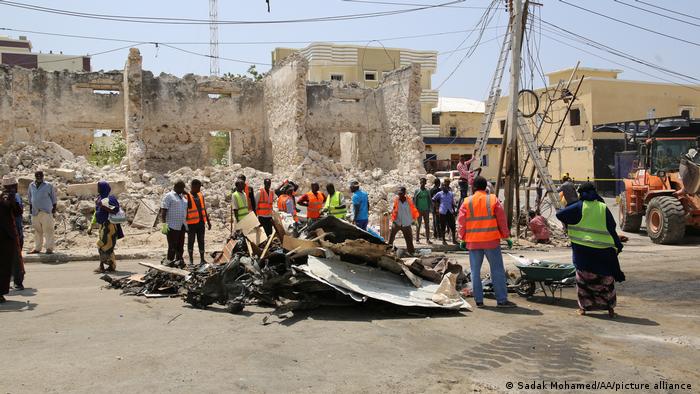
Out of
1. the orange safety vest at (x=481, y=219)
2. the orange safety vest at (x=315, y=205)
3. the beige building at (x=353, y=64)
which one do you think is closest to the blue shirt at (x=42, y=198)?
the orange safety vest at (x=315, y=205)

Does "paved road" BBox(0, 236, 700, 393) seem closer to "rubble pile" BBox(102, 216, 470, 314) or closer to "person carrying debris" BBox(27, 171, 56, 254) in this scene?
"rubble pile" BBox(102, 216, 470, 314)

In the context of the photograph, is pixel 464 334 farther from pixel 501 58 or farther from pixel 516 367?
pixel 501 58

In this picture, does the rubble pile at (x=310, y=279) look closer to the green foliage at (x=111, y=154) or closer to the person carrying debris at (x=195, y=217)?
the person carrying debris at (x=195, y=217)

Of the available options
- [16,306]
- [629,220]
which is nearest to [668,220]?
[629,220]

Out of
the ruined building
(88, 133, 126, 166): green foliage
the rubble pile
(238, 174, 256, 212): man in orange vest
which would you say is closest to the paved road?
the rubble pile

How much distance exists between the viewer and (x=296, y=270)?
6770 mm

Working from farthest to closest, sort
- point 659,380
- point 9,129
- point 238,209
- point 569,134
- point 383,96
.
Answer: point 569,134
point 383,96
point 9,129
point 238,209
point 659,380

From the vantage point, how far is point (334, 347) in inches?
207

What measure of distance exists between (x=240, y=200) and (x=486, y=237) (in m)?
5.51

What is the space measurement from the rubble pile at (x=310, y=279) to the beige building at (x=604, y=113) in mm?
24711

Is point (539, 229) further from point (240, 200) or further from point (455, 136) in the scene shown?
point (455, 136)

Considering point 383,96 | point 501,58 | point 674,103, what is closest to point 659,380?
point 501,58

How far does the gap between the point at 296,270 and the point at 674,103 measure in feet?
111

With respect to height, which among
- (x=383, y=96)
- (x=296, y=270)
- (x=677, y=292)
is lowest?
(x=677, y=292)
